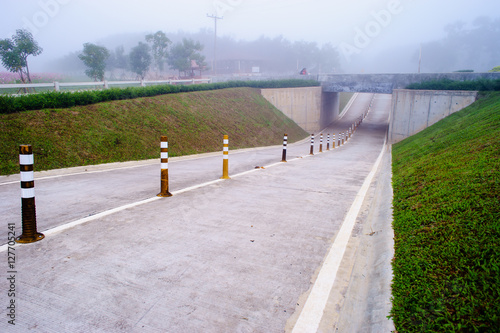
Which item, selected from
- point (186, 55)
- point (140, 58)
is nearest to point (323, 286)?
point (140, 58)

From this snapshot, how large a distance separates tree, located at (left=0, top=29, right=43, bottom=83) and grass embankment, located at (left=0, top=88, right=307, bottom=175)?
13.5 m

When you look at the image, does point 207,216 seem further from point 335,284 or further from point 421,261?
point 421,261

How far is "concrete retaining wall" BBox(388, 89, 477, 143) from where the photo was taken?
28.4 m

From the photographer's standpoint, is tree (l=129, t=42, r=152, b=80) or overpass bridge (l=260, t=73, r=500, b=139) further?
tree (l=129, t=42, r=152, b=80)

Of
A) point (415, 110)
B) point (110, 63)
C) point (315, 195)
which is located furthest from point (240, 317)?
point (110, 63)

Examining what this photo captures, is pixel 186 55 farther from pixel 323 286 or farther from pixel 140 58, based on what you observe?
pixel 323 286

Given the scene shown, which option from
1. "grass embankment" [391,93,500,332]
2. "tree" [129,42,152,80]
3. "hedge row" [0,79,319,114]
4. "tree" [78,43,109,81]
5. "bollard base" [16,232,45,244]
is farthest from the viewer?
"tree" [129,42,152,80]

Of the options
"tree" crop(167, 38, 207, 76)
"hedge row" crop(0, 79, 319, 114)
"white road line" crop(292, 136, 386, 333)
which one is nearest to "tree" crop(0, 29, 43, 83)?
"hedge row" crop(0, 79, 319, 114)

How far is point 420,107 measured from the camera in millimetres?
31375

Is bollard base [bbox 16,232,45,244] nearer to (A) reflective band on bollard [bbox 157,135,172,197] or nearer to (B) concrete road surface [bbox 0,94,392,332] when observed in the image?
(B) concrete road surface [bbox 0,94,392,332]

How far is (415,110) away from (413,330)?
33117 mm

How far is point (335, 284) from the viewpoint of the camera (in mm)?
3639

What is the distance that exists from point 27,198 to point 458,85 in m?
33.9

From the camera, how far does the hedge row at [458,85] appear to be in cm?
2732
